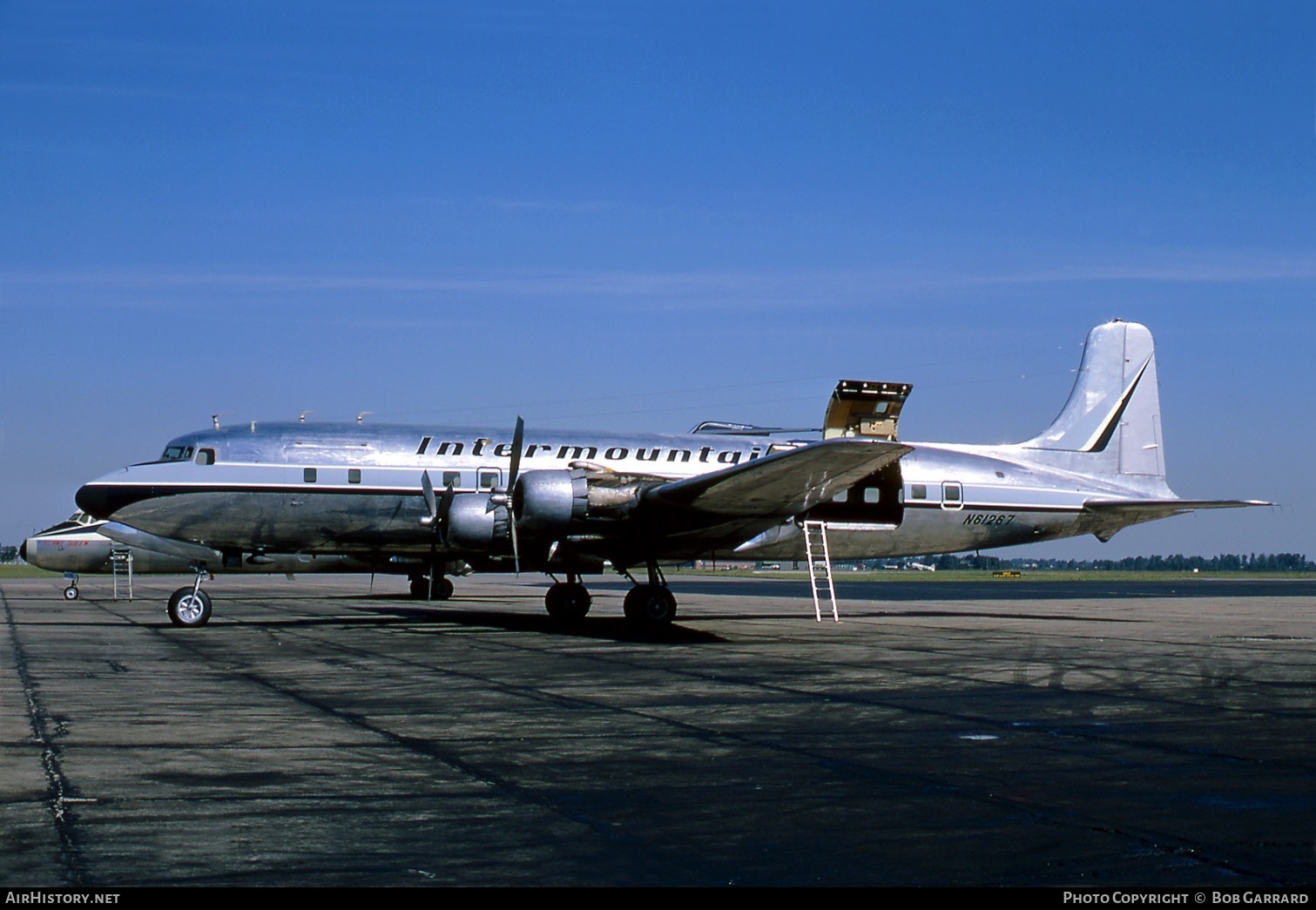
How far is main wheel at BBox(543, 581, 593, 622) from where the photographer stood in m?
24.2

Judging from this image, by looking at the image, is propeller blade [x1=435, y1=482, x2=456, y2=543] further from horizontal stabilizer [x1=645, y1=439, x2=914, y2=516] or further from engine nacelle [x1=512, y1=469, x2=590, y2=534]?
horizontal stabilizer [x1=645, y1=439, x2=914, y2=516]

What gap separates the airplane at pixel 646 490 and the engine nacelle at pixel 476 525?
0.03 metres

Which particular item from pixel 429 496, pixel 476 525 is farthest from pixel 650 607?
pixel 429 496

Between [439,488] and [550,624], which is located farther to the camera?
[550,624]

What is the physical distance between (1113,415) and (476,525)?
49.0 ft

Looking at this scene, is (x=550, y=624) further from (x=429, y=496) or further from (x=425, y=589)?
(x=425, y=589)

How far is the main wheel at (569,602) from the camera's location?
24.2 meters

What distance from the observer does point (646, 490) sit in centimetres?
1978

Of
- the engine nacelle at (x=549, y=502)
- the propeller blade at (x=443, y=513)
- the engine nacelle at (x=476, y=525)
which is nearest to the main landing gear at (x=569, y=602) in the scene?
the propeller blade at (x=443, y=513)

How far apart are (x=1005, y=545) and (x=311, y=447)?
557 inches

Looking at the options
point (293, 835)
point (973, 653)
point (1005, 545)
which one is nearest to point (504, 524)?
point (973, 653)

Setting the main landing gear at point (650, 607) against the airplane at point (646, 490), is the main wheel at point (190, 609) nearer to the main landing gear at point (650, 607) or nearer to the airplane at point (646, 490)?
the airplane at point (646, 490)

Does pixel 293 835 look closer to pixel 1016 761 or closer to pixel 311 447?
pixel 1016 761

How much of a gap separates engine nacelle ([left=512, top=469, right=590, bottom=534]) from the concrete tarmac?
2.42 metres
